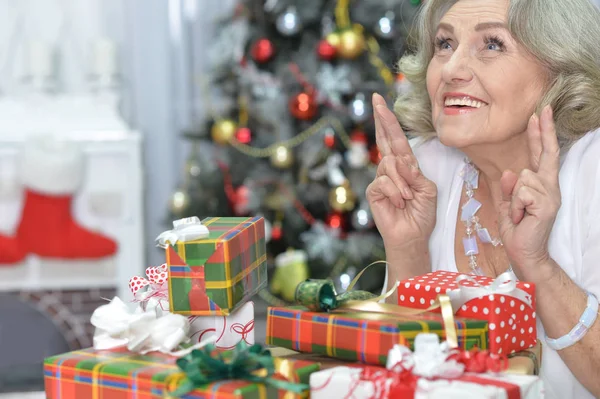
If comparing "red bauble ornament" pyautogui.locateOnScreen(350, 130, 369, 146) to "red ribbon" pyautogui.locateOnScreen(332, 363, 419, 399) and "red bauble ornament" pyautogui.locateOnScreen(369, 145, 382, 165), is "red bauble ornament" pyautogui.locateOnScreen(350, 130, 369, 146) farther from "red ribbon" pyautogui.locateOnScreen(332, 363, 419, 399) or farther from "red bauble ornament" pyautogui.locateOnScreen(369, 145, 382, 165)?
"red ribbon" pyautogui.locateOnScreen(332, 363, 419, 399)

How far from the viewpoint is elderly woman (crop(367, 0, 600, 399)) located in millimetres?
1346

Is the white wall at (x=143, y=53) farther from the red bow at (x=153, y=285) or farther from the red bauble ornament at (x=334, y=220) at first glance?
the red bow at (x=153, y=285)

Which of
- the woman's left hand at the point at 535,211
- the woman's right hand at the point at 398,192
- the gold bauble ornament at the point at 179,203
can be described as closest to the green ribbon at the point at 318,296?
the woman's left hand at the point at 535,211

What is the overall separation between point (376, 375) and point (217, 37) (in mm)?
3065

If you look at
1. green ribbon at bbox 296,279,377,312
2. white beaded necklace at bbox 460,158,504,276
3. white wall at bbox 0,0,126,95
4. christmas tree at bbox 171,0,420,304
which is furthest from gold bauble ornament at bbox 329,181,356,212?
green ribbon at bbox 296,279,377,312

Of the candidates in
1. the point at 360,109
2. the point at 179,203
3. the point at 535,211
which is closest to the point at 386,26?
the point at 360,109

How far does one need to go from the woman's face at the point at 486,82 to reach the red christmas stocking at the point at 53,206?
2.37 m

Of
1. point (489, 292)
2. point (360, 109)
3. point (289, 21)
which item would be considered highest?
point (289, 21)

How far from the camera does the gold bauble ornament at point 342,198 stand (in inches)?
137

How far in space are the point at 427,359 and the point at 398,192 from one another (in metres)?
0.67

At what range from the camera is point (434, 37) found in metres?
1.72

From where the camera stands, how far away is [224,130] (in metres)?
3.70

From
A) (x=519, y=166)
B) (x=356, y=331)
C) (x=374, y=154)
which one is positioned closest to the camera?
(x=356, y=331)

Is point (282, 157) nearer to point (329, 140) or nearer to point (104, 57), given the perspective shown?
point (329, 140)
